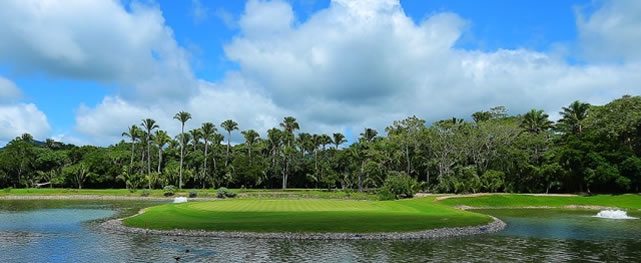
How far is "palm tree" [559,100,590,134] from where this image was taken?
374 ft

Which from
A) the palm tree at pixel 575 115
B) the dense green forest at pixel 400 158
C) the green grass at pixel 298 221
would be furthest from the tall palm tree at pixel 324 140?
the green grass at pixel 298 221

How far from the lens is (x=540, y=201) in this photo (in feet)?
250

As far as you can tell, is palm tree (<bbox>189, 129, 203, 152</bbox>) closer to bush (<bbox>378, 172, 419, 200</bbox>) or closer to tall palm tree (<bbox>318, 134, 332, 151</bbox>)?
tall palm tree (<bbox>318, 134, 332, 151</bbox>)

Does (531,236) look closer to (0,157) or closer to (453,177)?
(453,177)

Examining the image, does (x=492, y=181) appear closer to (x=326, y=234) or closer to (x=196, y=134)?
(x=326, y=234)

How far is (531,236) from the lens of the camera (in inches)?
1495

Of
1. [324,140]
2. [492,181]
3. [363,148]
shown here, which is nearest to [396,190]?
[492,181]

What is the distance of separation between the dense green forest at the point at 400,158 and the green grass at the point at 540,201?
26.9 feet

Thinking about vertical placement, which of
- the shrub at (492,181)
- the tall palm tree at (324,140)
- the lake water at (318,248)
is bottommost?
the lake water at (318,248)

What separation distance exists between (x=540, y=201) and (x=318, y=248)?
2170 inches

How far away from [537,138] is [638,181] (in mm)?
20593

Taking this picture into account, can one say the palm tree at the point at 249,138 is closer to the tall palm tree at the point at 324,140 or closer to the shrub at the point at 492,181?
the tall palm tree at the point at 324,140

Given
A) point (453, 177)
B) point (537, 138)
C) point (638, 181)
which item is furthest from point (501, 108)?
point (638, 181)

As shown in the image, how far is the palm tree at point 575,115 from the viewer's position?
114000 mm
